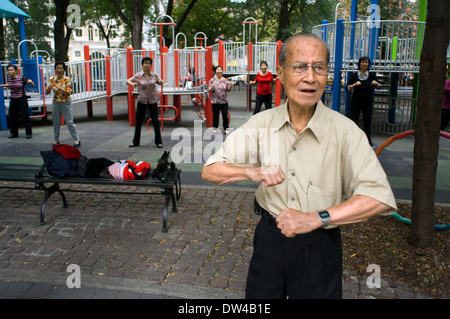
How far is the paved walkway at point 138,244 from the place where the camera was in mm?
3824

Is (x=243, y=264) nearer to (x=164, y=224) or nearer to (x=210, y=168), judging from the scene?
(x=164, y=224)

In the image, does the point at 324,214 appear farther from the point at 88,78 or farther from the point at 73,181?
the point at 88,78

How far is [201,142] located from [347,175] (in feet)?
28.2

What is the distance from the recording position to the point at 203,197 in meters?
6.44

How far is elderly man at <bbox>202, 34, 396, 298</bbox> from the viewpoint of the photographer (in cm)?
208

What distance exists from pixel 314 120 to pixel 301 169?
243 millimetres

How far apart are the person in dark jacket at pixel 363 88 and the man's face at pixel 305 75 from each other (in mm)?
Answer: 8166

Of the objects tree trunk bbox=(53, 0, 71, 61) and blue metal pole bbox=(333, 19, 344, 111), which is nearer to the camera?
blue metal pole bbox=(333, 19, 344, 111)

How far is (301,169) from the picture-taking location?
7.05 ft

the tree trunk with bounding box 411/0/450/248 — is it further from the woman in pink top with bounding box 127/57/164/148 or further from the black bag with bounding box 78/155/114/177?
the woman in pink top with bounding box 127/57/164/148

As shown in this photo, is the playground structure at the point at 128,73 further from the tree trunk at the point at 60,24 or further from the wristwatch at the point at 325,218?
the wristwatch at the point at 325,218

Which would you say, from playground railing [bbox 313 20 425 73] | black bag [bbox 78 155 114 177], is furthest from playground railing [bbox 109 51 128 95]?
black bag [bbox 78 155 114 177]
